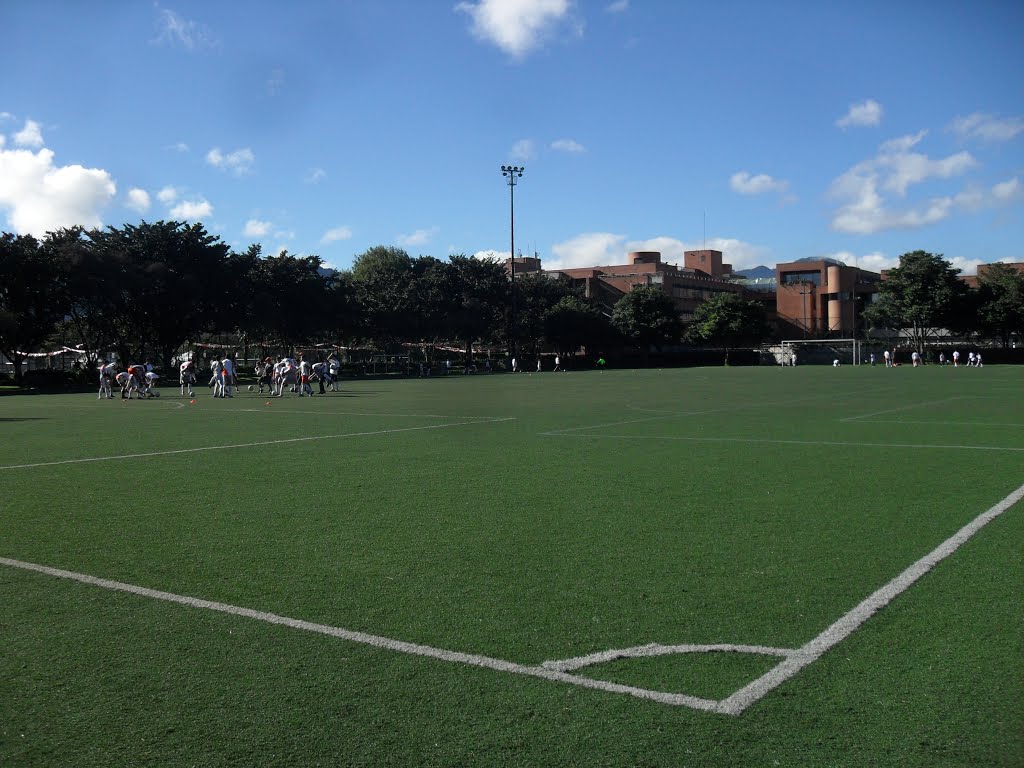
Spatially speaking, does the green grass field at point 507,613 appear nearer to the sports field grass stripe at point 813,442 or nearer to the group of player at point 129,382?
the sports field grass stripe at point 813,442

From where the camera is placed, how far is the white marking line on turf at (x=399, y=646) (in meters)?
4.33

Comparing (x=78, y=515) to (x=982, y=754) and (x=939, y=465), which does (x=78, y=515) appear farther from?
(x=939, y=465)

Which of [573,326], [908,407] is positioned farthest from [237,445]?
[573,326]

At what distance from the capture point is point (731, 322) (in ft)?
337

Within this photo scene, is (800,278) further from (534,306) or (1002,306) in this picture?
(534,306)

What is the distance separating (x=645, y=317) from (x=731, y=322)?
1112 cm

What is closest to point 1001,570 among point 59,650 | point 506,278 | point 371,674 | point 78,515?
point 371,674

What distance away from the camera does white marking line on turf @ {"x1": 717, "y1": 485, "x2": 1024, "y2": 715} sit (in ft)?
14.1

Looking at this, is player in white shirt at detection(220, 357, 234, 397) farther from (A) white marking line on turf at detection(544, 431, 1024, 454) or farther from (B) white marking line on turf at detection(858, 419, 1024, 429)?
(B) white marking line on turf at detection(858, 419, 1024, 429)

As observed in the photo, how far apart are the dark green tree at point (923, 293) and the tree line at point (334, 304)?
0.14 meters

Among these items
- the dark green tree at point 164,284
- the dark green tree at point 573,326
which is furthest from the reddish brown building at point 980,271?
the dark green tree at point 164,284

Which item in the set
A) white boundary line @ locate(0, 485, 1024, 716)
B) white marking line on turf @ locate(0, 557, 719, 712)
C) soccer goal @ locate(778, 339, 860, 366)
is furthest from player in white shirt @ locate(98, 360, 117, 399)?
soccer goal @ locate(778, 339, 860, 366)

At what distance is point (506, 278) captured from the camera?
3620 inches

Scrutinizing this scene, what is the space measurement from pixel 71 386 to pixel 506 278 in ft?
162
